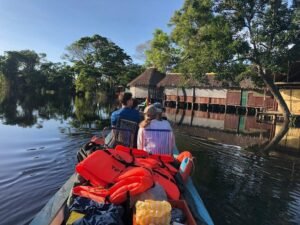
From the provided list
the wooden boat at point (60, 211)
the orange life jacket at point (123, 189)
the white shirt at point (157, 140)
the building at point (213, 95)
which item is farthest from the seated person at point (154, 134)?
the building at point (213, 95)

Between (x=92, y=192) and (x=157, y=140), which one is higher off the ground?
(x=157, y=140)

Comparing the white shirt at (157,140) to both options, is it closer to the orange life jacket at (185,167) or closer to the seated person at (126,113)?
the orange life jacket at (185,167)

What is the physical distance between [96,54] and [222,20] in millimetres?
36320

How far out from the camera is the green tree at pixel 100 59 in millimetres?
53344

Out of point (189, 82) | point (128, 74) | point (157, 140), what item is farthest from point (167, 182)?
point (128, 74)

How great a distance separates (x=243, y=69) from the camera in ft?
72.2

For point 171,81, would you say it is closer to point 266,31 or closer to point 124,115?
point 266,31

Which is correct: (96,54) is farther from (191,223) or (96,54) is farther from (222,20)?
(191,223)

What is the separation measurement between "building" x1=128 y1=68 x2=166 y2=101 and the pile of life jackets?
35.0 meters

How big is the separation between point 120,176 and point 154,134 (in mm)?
1811

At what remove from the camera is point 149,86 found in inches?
1563

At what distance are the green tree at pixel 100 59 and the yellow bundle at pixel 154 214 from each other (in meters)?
51.0

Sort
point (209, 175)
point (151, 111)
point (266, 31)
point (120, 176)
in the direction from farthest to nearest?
point (266, 31)
point (209, 175)
point (151, 111)
point (120, 176)

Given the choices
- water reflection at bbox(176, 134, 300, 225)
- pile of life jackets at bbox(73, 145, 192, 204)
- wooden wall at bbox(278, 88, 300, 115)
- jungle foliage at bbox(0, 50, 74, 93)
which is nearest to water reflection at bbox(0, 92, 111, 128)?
water reflection at bbox(176, 134, 300, 225)
